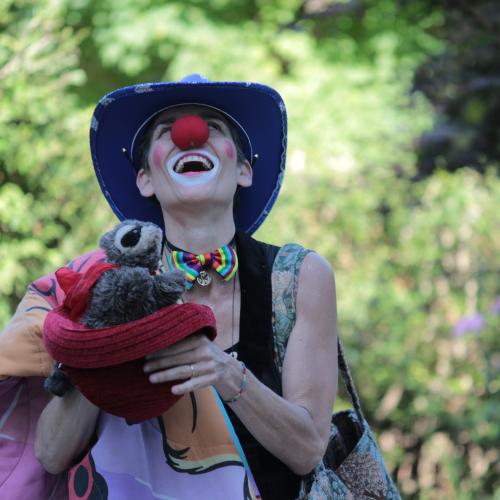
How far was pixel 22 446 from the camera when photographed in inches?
87.4

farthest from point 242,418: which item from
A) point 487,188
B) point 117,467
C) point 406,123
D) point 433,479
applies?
point 406,123

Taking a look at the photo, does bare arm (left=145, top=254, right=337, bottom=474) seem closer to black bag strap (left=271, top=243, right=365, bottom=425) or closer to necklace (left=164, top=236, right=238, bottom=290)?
black bag strap (left=271, top=243, right=365, bottom=425)

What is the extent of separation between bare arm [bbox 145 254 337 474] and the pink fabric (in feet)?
1.67

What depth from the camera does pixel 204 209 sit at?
236cm

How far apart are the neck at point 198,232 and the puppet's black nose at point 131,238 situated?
517mm

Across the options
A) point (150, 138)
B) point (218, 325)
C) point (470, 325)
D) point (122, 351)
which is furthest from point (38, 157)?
point (122, 351)

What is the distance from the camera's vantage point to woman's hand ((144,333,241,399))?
1843 mm

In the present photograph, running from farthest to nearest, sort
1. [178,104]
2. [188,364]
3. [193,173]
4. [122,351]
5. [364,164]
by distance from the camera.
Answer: [364,164] → [178,104] → [193,173] → [188,364] → [122,351]

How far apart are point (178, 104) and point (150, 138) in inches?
4.9

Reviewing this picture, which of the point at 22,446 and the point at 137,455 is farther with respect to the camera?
the point at 22,446

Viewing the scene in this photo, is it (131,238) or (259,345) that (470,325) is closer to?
(259,345)

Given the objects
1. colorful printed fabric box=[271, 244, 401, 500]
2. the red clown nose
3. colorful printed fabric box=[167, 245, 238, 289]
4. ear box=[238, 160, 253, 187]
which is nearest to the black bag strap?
colorful printed fabric box=[271, 244, 401, 500]

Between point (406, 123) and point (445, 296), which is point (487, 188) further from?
point (406, 123)

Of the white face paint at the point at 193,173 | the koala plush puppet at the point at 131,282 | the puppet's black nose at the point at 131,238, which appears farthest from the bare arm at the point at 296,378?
the white face paint at the point at 193,173
